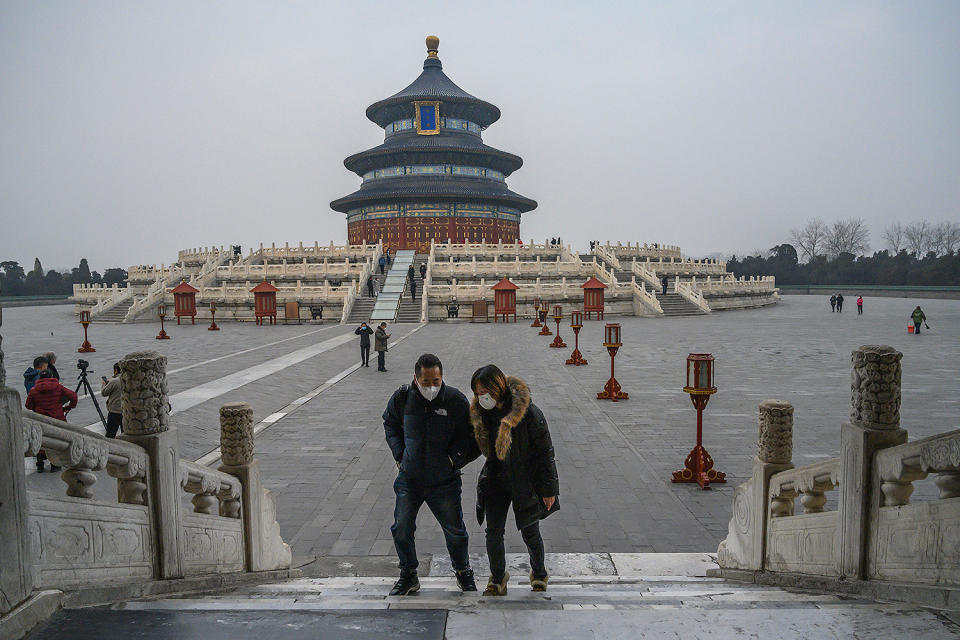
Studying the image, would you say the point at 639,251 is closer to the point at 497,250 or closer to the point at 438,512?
the point at 497,250

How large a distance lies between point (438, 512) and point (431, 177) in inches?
1806

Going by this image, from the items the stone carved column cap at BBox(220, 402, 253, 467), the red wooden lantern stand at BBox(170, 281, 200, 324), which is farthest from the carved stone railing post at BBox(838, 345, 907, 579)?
the red wooden lantern stand at BBox(170, 281, 200, 324)

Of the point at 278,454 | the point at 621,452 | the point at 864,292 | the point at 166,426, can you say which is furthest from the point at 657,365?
the point at 864,292

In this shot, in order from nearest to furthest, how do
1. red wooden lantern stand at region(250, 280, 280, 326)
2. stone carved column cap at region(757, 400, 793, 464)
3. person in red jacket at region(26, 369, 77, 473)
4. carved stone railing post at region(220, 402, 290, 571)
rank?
stone carved column cap at region(757, 400, 793, 464) → carved stone railing post at region(220, 402, 290, 571) → person in red jacket at region(26, 369, 77, 473) → red wooden lantern stand at region(250, 280, 280, 326)

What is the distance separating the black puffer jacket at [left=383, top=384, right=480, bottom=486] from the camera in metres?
3.95

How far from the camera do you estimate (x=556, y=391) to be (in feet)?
38.1

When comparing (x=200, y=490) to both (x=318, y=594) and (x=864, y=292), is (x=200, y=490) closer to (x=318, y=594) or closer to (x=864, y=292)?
(x=318, y=594)

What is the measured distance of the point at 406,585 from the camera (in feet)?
12.6

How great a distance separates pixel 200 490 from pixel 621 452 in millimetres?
5395

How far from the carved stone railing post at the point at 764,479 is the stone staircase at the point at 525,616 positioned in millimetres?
774

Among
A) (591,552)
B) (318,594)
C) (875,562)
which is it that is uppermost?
(875,562)

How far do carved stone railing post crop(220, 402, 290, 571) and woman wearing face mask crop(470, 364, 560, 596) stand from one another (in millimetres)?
1799

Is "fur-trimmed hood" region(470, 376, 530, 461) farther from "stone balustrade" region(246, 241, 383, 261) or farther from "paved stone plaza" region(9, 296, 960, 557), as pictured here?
"stone balustrade" region(246, 241, 383, 261)

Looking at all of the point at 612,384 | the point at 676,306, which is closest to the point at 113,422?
the point at 612,384
